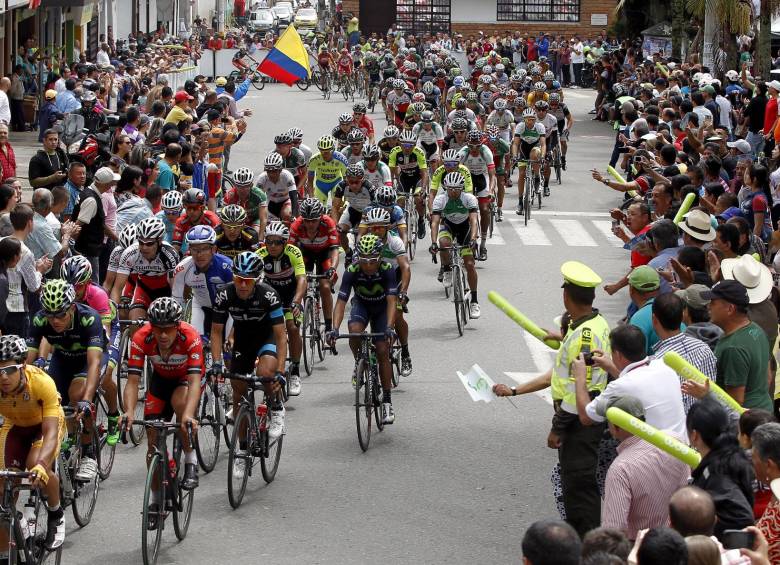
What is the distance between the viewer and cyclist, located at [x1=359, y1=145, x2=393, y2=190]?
1859 centimetres

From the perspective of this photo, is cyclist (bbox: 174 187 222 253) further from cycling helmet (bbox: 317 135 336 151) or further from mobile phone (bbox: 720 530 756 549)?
mobile phone (bbox: 720 530 756 549)

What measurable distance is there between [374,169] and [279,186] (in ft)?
5.15

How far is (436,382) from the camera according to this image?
14.3 metres

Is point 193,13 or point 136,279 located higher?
point 193,13

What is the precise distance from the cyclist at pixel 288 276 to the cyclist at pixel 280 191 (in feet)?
13.3

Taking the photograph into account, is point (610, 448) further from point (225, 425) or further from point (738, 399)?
point (225, 425)

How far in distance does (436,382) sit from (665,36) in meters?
33.1

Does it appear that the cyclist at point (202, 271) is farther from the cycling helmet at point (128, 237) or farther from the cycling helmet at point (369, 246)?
the cycling helmet at point (369, 246)

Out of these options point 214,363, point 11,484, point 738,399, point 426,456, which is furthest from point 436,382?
point 11,484

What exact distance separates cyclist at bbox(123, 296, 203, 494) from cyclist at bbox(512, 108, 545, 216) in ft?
49.6

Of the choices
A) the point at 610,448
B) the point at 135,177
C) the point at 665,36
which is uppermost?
the point at 665,36

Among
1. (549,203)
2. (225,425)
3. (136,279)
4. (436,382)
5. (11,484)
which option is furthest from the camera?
(549,203)

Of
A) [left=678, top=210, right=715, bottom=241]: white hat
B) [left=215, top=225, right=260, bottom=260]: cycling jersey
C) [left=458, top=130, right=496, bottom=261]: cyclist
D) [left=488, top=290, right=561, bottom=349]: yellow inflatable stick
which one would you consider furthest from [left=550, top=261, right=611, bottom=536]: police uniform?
[left=458, top=130, right=496, bottom=261]: cyclist

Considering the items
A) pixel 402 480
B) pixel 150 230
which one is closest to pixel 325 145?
pixel 150 230
